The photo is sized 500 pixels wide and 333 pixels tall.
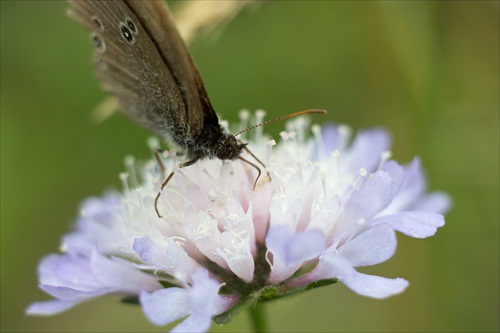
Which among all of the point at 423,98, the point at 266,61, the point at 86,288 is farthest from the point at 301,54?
the point at 86,288

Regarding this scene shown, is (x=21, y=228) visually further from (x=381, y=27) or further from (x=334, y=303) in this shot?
(x=381, y=27)

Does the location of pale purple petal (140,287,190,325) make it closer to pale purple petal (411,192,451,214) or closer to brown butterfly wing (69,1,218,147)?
brown butterfly wing (69,1,218,147)

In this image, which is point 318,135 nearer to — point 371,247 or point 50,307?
point 371,247

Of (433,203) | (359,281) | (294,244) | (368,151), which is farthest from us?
(368,151)

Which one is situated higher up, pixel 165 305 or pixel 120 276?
pixel 120 276

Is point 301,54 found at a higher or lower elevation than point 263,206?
higher

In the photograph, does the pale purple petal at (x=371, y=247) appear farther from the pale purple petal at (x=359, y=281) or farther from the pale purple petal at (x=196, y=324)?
the pale purple petal at (x=196, y=324)

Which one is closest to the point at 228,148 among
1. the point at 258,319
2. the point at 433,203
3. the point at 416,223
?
the point at 258,319

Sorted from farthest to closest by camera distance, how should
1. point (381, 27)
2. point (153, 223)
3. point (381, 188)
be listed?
1. point (381, 27)
2. point (153, 223)
3. point (381, 188)
